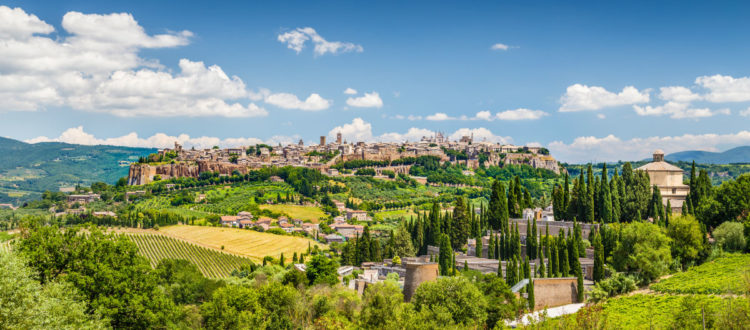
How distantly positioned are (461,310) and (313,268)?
50.9 feet

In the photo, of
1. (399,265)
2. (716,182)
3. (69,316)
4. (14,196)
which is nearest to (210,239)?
(399,265)

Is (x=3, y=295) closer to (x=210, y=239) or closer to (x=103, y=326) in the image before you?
(x=103, y=326)

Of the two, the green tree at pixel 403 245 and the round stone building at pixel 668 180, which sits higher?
the round stone building at pixel 668 180

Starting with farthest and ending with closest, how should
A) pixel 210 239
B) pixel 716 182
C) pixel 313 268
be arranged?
pixel 716 182 < pixel 210 239 < pixel 313 268

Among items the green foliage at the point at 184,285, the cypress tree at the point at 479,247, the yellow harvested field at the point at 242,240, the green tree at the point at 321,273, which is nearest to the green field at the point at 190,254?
the yellow harvested field at the point at 242,240

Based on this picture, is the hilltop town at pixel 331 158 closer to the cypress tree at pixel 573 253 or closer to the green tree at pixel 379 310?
the cypress tree at pixel 573 253

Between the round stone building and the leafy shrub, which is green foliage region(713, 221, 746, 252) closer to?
the leafy shrub

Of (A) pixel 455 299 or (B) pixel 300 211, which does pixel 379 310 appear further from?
(B) pixel 300 211

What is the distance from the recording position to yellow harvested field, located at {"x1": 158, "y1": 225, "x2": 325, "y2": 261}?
232 ft

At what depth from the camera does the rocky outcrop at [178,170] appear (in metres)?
135

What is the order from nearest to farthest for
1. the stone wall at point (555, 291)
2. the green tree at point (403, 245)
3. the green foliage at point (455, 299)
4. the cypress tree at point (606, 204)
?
the green foliage at point (455, 299)
the stone wall at point (555, 291)
the cypress tree at point (606, 204)
the green tree at point (403, 245)

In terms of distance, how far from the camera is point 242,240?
7669 centimetres

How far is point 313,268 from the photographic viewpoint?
38344 millimetres

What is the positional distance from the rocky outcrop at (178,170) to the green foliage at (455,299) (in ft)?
380
